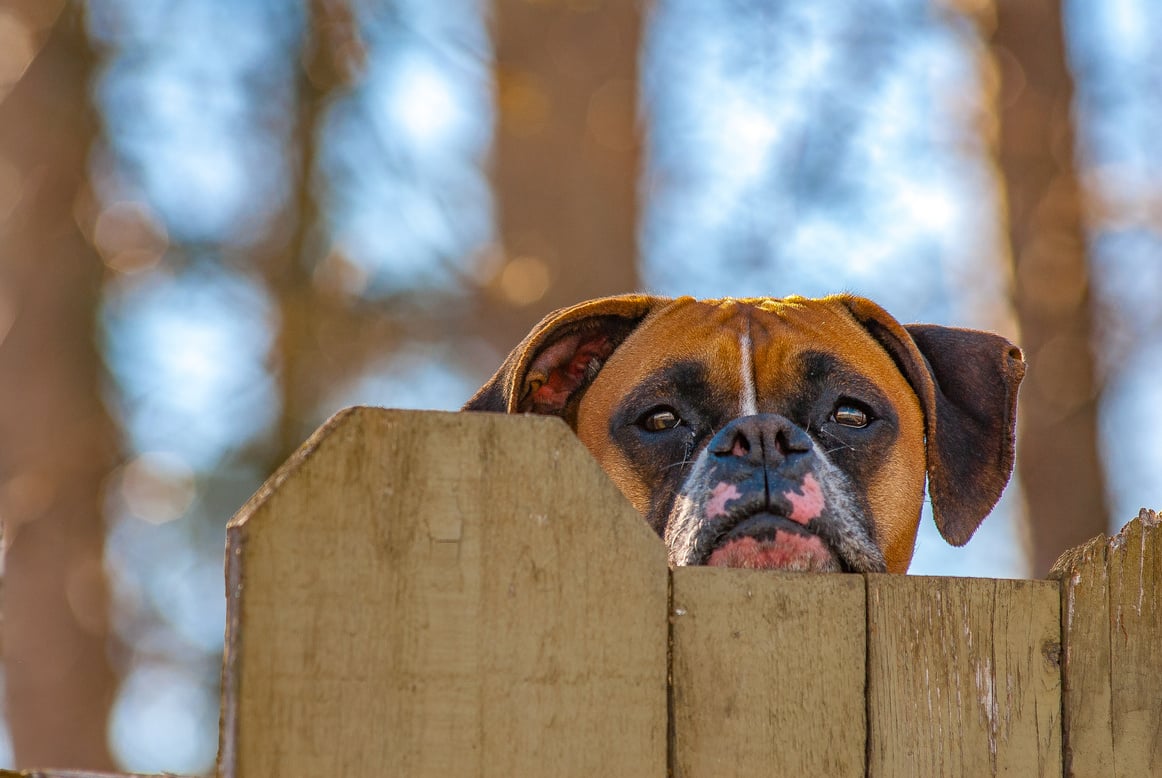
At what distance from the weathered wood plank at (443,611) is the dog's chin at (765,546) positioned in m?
1.44

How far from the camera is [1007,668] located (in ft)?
7.01

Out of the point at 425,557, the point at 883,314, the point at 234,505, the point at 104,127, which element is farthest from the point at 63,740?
the point at 425,557

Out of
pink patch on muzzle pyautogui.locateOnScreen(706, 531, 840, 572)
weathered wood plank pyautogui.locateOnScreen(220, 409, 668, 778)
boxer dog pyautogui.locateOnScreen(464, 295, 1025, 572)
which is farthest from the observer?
boxer dog pyautogui.locateOnScreen(464, 295, 1025, 572)

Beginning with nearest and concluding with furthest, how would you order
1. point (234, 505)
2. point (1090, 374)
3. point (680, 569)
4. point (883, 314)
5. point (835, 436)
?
1. point (680, 569)
2. point (835, 436)
3. point (883, 314)
4. point (1090, 374)
5. point (234, 505)

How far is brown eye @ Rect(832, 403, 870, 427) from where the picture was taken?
4238mm

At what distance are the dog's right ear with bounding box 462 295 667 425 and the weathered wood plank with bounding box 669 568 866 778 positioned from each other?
2348mm

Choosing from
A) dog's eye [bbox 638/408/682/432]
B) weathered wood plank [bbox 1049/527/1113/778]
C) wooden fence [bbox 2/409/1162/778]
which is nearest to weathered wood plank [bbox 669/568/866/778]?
wooden fence [bbox 2/409/1162/778]

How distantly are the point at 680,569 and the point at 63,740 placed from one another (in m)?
8.69

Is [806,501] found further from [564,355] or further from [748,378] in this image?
[564,355]

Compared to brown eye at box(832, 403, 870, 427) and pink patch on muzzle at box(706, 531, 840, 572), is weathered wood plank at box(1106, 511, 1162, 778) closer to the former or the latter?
pink patch on muzzle at box(706, 531, 840, 572)

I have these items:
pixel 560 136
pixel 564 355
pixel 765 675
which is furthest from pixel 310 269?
pixel 765 675

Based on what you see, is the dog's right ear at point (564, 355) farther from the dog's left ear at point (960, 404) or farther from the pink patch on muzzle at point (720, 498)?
the pink patch on muzzle at point (720, 498)

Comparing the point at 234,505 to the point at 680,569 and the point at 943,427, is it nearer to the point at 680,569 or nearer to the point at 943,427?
the point at 943,427

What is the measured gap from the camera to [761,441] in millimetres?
3486
